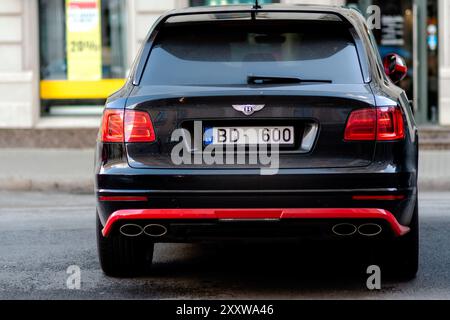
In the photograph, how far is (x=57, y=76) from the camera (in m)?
17.7

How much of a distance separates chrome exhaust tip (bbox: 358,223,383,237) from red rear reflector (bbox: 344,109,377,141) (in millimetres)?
474

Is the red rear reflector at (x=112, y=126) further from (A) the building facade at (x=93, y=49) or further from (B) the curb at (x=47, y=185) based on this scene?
(A) the building facade at (x=93, y=49)

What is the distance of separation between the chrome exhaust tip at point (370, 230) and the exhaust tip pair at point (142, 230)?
1.07 m

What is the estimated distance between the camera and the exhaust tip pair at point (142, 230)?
5.94 meters

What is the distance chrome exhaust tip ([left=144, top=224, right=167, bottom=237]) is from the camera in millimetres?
5926

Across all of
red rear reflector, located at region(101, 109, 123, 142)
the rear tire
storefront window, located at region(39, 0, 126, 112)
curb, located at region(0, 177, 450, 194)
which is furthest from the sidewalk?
red rear reflector, located at region(101, 109, 123, 142)

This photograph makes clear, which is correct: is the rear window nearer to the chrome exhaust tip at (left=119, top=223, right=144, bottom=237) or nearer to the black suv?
the black suv

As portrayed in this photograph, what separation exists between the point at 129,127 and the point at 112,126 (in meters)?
0.13

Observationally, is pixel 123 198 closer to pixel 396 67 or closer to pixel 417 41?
pixel 396 67

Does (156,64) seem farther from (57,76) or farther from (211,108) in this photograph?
(57,76)

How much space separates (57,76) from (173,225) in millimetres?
12147

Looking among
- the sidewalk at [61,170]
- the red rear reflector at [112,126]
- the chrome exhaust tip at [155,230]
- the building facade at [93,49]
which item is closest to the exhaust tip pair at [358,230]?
the chrome exhaust tip at [155,230]

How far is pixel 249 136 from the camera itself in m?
5.85

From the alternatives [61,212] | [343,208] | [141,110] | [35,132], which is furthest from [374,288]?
[35,132]
